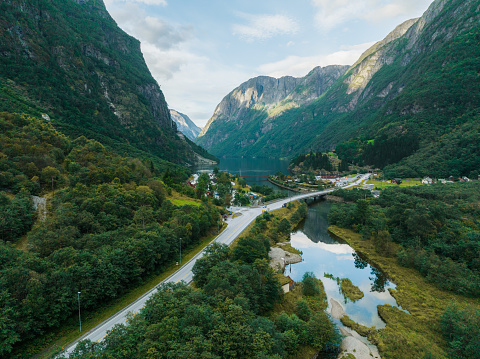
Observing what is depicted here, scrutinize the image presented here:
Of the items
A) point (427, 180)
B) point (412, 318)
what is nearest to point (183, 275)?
point (412, 318)

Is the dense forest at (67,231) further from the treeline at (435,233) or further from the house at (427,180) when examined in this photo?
the house at (427,180)

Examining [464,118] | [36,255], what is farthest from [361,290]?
[464,118]

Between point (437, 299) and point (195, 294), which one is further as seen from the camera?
point (437, 299)

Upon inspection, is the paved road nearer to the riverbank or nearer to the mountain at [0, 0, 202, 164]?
the riverbank

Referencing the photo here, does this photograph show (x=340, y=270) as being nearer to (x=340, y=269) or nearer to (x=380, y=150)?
(x=340, y=269)

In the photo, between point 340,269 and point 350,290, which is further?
point 340,269

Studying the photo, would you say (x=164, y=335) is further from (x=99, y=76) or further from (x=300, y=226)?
(x=99, y=76)
